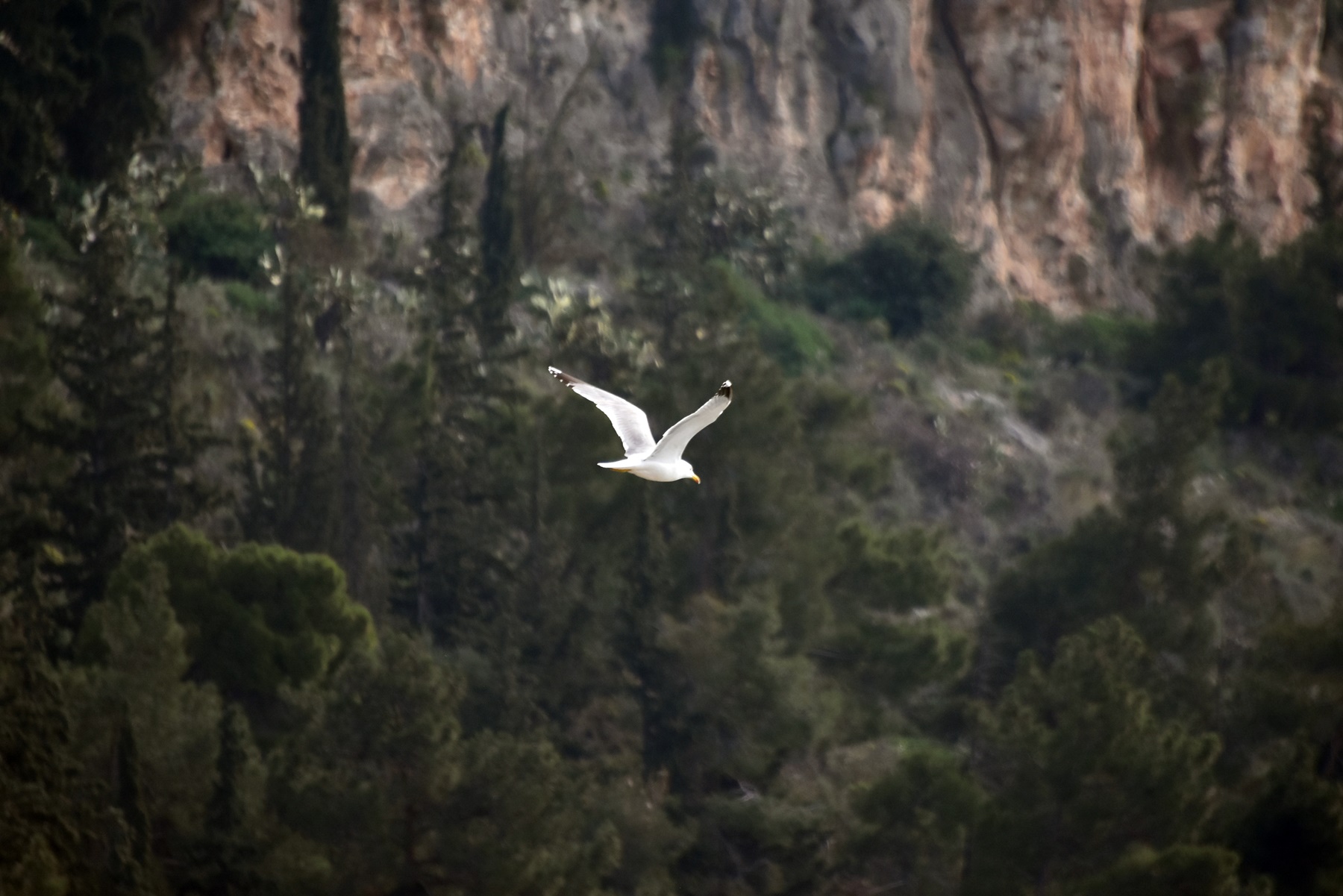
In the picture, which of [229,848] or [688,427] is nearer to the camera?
[688,427]

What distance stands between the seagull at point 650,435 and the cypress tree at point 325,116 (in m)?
24.3

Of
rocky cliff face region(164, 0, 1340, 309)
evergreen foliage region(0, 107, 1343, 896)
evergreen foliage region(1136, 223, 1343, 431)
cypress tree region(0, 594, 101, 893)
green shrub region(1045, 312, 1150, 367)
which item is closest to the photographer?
cypress tree region(0, 594, 101, 893)

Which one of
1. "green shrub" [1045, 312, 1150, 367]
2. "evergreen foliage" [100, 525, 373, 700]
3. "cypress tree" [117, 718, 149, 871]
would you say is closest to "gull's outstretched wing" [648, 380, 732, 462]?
"cypress tree" [117, 718, 149, 871]

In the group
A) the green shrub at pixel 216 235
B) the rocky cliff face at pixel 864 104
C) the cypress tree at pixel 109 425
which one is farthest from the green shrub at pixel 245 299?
the cypress tree at pixel 109 425

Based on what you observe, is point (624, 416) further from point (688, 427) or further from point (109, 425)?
point (109, 425)

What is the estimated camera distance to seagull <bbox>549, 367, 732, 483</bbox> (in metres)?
13.6

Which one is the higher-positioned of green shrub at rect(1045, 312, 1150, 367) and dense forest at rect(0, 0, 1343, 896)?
green shrub at rect(1045, 312, 1150, 367)

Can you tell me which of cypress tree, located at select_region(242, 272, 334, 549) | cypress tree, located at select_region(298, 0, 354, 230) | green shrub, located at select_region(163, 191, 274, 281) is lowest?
cypress tree, located at select_region(242, 272, 334, 549)

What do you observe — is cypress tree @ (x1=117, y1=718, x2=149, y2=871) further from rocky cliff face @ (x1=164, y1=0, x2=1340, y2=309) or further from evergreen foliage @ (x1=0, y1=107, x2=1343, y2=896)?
rocky cliff face @ (x1=164, y1=0, x2=1340, y2=309)

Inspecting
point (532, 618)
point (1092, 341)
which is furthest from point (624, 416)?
point (1092, 341)

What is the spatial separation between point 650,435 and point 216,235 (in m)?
24.5

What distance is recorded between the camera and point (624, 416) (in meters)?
15.8

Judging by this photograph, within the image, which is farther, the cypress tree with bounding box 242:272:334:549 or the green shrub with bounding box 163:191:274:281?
the green shrub with bounding box 163:191:274:281

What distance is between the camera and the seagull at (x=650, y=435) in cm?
1357
